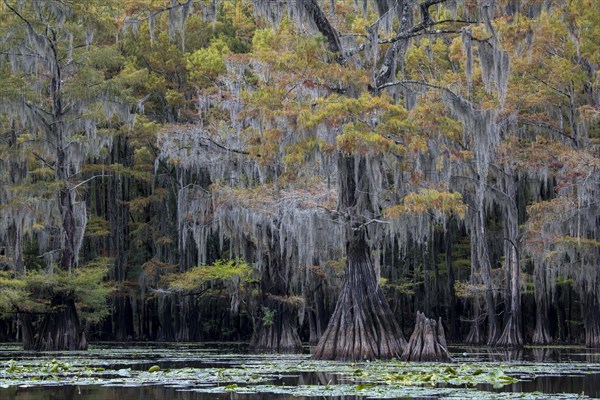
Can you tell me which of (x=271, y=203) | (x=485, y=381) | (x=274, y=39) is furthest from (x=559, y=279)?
(x=485, y=381)

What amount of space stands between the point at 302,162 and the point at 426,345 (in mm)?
5222

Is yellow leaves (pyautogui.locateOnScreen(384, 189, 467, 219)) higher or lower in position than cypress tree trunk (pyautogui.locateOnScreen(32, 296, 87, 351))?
higher

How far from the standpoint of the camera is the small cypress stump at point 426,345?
1659cm

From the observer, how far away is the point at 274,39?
23.9m

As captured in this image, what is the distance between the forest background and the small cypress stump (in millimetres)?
1016

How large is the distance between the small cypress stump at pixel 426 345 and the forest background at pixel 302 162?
1.02m

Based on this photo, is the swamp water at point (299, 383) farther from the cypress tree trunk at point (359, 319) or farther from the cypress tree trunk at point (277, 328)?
the cypress tree trunk at point (277, 328)

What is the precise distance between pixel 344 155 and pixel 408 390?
9727 mm

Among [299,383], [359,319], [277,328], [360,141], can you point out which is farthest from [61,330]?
[299,383]

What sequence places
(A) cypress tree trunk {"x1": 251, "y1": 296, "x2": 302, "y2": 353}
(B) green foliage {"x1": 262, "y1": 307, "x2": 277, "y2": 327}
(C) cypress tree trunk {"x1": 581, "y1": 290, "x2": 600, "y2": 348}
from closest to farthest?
(A) cypress tree trunk {"x1": 251, "y1": 296, "x2": 302, "y2": 353}
(B) green foliage {"x1": 262, "y1": 307, "x2": 277, "y2": 327}
(C) cypress tree trunk {"x1": 581, "y1": 290, "x2": 600, "y2": 348}

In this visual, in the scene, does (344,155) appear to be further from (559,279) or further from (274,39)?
(559,279)

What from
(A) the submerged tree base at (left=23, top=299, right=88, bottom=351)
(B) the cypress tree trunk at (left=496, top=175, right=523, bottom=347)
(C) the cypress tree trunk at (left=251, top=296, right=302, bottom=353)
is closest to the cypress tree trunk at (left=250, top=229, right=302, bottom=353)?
(C) the cypress tree trunk at (left=251, top=296, right=302, bottom=353)

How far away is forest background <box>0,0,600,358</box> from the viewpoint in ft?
64.8

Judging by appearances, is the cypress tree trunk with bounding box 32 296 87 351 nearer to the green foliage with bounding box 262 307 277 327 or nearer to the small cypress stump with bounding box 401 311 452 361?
the green foliage with bounding box 262 307 277 327
